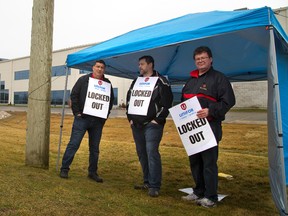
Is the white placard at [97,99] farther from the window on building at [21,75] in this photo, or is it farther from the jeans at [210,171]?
the window on building at [21,75]

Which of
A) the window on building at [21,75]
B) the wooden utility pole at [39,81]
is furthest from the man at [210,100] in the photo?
the window on building at [21,75]

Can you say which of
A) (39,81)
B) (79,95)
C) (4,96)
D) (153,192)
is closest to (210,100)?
(153,192)

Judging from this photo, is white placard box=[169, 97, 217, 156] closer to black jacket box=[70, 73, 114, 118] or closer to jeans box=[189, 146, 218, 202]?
jeans box=[189, 146, 218, 202]

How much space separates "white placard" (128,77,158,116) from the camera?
14.0ft

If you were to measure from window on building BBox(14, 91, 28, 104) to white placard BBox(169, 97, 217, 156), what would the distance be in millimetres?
49199

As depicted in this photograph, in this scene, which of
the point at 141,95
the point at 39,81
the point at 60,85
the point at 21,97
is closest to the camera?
the point at 141,95

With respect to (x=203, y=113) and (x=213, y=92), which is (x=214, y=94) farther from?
(x=203, y=113)

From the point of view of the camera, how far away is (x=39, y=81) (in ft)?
16.8

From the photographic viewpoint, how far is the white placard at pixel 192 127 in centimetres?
366

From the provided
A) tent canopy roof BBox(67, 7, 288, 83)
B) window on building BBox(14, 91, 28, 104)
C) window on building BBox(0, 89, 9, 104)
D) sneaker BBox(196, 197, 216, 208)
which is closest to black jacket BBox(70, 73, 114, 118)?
tent canopy roof BBox(67, 7, 288, 83)

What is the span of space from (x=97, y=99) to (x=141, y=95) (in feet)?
2.87

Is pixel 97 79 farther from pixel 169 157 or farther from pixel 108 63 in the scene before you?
pixel 169 157

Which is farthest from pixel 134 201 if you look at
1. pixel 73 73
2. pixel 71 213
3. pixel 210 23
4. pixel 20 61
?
pixel 20 61

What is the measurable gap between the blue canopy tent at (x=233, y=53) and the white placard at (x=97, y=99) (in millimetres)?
410
